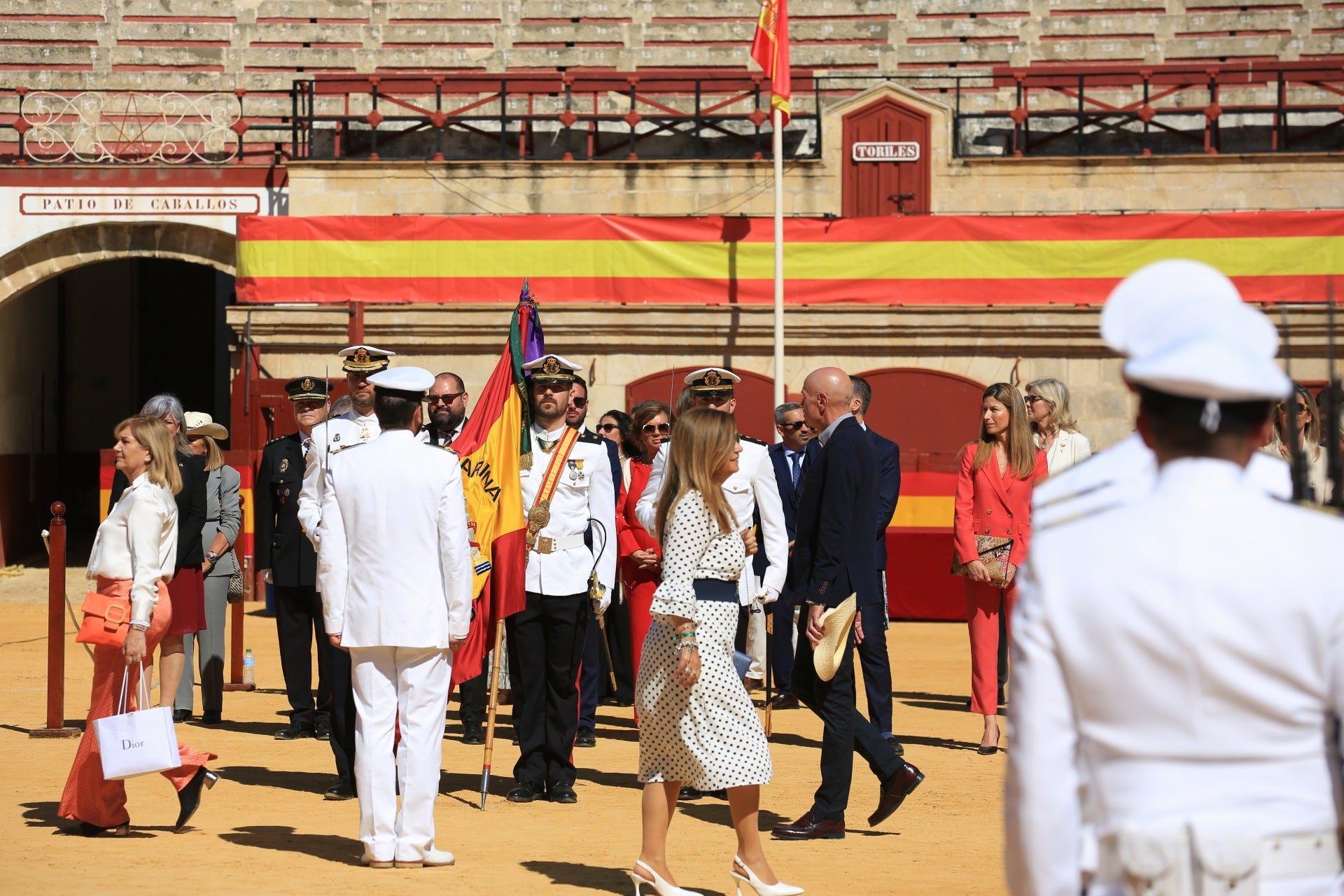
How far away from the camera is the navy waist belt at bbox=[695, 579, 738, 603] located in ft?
18.5

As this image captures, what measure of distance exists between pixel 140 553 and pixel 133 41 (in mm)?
17896

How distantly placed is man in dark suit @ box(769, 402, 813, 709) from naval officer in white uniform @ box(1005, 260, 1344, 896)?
7.10 meters

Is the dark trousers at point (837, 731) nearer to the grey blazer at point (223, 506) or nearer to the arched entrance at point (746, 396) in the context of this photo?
the grey blazer at point (223, 506)

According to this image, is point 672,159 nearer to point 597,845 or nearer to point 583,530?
point 583,530

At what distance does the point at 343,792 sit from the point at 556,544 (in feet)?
5.17

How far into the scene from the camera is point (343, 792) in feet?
24.5

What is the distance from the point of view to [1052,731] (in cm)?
242

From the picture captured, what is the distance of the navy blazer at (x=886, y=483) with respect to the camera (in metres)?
8.54

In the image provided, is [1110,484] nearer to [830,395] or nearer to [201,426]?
[830,395]

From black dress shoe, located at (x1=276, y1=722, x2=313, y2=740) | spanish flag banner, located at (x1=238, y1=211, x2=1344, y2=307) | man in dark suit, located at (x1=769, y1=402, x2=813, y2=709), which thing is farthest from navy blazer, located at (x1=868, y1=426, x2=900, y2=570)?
spanish flag banner, located at (x1=238, y1=211, x2=1344, y2=307)

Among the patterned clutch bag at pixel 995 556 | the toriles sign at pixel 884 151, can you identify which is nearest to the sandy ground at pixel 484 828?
the patterned clutch bag at pixel 995 556

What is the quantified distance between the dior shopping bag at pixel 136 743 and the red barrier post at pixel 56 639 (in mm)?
2950

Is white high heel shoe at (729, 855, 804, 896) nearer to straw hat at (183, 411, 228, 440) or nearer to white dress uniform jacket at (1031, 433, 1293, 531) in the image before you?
white dress uniform jacket at (1031, 433, 1293, 531)

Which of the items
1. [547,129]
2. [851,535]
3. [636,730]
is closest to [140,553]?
[851,535]
